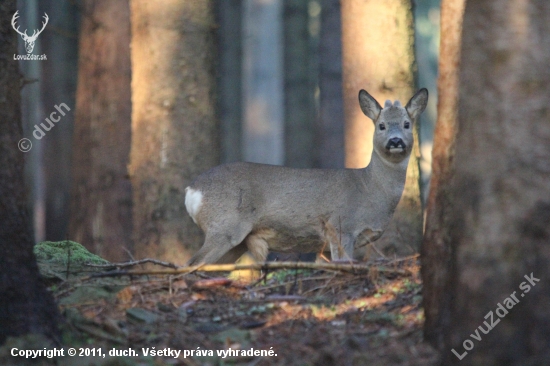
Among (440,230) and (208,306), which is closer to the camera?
(440,230)

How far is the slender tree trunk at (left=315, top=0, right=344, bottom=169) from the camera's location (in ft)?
48.9

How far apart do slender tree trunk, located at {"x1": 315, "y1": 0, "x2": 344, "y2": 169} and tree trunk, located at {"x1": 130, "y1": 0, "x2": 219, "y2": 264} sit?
226 inches

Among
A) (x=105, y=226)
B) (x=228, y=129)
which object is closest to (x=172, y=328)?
(x=105, y=226)

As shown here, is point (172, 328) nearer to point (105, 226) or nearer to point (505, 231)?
point (505, 231)

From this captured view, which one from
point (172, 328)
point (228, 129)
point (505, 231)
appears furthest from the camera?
point (228, 129)

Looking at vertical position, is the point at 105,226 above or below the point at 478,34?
below

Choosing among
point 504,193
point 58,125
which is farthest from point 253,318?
point 58,125

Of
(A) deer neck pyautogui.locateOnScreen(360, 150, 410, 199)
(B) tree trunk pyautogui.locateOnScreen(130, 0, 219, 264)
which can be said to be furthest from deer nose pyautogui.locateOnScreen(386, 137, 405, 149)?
(B) tree trunk pyautogui.locateOnScreen(130, 0, 219, 264)

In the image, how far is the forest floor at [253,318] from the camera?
4.50 metres

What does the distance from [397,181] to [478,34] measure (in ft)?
14.5

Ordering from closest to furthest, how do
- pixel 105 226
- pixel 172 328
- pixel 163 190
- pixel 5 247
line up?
pixel 5 247 < pixel 172 328 < pixel 163 190 < pixel 105 226

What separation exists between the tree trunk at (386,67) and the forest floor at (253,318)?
9.86 ft

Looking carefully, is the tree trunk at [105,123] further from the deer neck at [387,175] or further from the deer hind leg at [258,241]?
the deer neck at [387,175]

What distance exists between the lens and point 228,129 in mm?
18000
